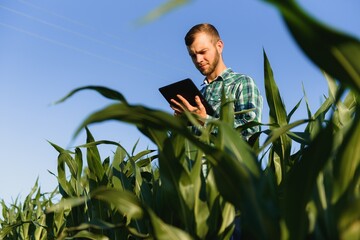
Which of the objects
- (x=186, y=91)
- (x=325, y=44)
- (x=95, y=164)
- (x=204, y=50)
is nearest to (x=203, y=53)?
(x=204, y=50)

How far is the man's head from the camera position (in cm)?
229

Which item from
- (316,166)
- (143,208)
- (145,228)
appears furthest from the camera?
(145,228)

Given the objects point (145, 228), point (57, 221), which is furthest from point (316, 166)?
point (57, 221)

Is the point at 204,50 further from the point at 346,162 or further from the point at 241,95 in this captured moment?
the point at 346,162

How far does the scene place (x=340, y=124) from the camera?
1266 mm

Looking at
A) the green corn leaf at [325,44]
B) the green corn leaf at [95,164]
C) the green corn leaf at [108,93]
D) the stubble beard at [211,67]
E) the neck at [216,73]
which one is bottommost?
the green corn leaf at [325,44]

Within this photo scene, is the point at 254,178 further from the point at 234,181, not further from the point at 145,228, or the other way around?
the point at 145,228

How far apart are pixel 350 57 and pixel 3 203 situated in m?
3.93

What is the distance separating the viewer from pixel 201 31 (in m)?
2.34

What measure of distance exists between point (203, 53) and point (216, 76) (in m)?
0.14

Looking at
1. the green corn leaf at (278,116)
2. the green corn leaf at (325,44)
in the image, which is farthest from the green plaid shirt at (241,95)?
the green corn leaf at (325,44)

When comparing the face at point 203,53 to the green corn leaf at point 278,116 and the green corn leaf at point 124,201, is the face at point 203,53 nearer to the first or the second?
the green corn leaf at point 278,116

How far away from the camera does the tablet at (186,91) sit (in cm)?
195

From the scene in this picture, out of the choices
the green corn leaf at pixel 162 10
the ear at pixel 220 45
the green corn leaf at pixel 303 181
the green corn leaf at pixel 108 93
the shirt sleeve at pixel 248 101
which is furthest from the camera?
the ear at pixel 220 45
